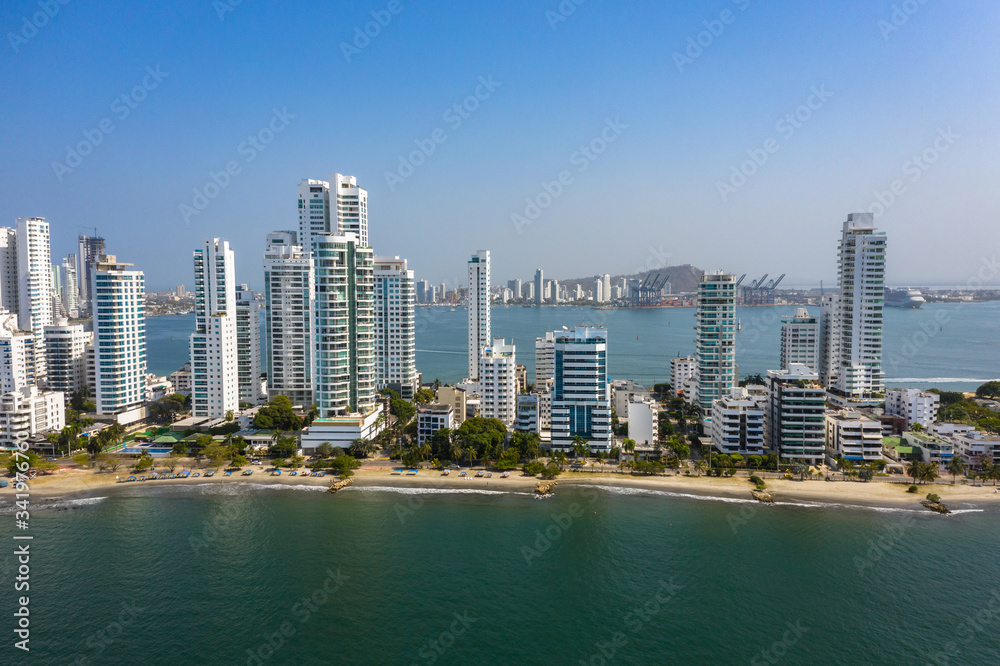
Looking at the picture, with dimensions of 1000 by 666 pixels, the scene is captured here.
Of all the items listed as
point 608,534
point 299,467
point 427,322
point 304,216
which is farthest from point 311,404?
point 427,322

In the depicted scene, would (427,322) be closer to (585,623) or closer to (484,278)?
(484,278)

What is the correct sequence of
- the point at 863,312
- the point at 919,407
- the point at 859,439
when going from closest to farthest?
the point at 859,439 < the point at 919,407 < the point at 863,312

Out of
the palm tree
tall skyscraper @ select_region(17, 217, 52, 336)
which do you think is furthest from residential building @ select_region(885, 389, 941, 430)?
tall skyscraper @ select_region(17, 217, 52, 336)

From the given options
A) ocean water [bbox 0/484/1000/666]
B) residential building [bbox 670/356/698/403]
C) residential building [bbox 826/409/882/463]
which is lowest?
ocean water [bbox 0/484/1000/666]

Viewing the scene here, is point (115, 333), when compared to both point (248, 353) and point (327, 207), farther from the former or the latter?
point (327, 207)

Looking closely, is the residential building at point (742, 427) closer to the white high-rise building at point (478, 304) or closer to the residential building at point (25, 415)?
the white high-rise building at point (478, 304)

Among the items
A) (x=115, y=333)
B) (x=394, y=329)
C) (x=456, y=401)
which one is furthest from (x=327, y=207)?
(x=456, y=401)

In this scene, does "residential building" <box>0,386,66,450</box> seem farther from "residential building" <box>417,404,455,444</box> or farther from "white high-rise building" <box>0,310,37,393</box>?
"residential building" <box>417,404,455,444</box>
